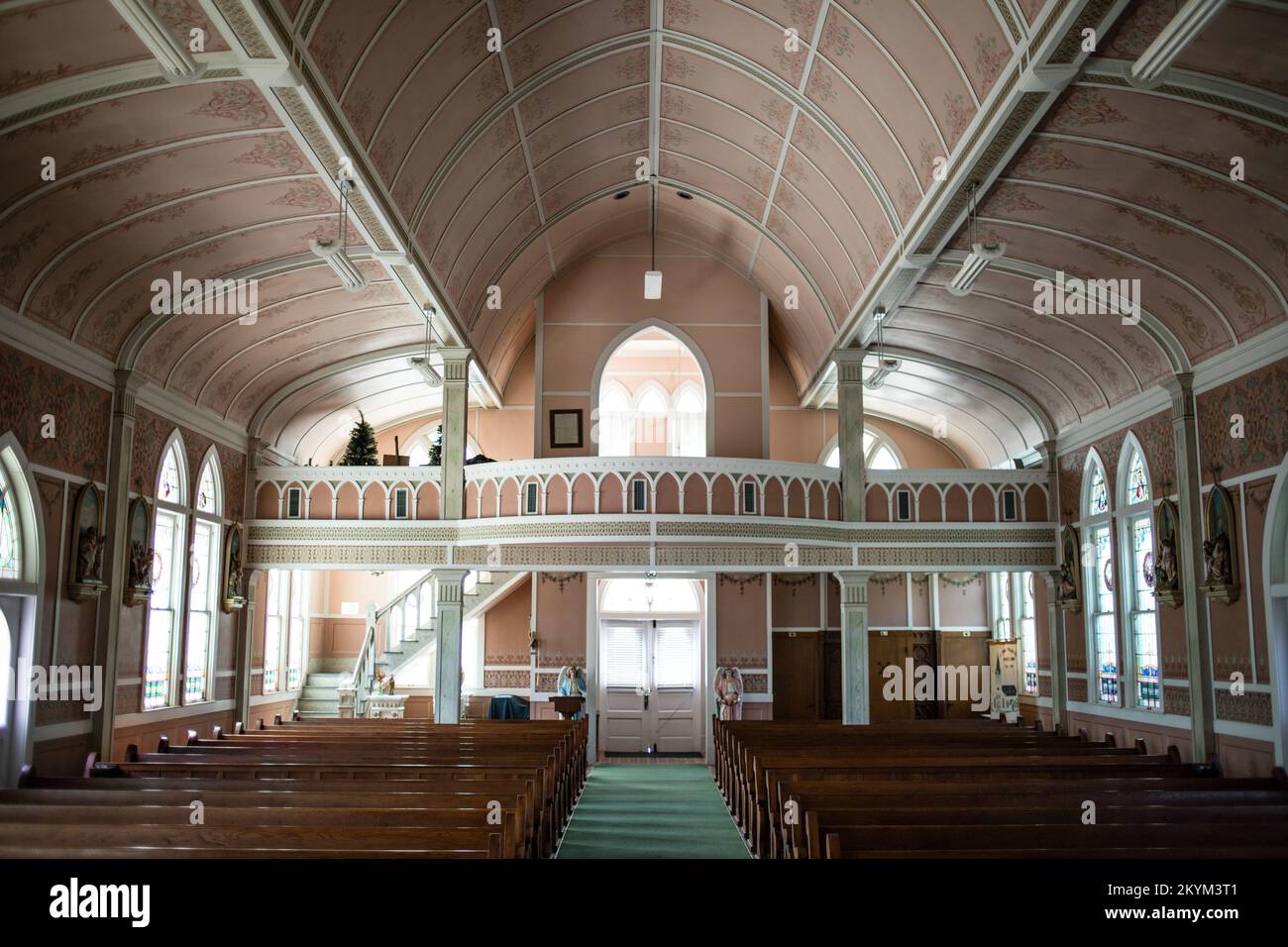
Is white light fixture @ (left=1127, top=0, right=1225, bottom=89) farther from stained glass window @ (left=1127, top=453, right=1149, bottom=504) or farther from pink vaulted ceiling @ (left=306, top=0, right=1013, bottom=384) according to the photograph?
stained glass window @ (left=1127, top=453, right=1149, bottom=504)

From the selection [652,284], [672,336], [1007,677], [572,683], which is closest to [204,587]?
[572,683]

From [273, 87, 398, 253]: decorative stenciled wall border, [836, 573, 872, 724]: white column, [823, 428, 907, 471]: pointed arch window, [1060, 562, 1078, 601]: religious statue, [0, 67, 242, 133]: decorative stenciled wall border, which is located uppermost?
[273, 87, 398, 253]: decorative stenciled wall border

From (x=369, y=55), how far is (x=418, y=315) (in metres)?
5.92

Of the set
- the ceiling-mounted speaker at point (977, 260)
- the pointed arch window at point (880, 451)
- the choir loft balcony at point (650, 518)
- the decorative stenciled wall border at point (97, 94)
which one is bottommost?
the choir loft balcony at point (650, 518)

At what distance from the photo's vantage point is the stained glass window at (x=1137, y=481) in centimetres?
1319

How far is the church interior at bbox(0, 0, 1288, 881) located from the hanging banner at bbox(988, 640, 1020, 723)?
0.34 feet

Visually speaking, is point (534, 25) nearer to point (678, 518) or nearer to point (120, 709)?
point (678, 518)

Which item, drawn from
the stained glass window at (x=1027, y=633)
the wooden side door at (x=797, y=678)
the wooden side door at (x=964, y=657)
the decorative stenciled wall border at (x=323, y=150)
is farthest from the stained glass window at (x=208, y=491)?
the stained glass window at (x=1027, y=633)

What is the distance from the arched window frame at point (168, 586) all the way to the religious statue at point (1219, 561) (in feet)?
40.6

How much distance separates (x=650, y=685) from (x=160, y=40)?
1618cm

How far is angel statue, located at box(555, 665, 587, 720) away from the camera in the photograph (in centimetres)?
1900

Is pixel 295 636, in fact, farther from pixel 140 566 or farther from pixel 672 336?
pixel 672 336

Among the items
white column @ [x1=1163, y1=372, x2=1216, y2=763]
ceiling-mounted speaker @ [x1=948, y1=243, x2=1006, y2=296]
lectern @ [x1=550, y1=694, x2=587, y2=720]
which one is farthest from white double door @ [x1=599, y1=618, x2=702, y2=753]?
ceiling-mounted speaker @ [x1=948, y1=243, x2=1006, y2=296]

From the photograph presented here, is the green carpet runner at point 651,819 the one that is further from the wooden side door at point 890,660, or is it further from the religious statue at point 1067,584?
the religious statue at point 1067,584
